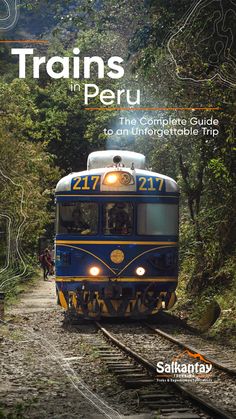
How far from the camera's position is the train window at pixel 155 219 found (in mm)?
16625

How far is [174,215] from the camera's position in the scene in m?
16.8

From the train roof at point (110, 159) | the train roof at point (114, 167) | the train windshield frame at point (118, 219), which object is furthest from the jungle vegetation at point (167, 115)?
the train windshield frame at point (118, 219)

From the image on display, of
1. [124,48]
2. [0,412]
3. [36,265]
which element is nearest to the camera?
[0,412]

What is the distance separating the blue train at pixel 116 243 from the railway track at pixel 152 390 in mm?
2943

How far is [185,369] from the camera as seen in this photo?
11.1 meters

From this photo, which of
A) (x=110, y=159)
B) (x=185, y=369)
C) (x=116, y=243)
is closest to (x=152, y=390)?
(x=185, y=369)

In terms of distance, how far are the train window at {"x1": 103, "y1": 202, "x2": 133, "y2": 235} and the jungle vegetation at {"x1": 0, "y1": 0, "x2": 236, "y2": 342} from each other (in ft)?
7.48

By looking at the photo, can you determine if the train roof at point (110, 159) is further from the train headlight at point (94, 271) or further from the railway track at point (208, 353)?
the railway track at point (208, 353)

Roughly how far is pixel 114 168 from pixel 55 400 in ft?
27.2

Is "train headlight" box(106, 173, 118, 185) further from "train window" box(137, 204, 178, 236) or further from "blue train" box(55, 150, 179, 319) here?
"train window" box(137, 204, 178, 236)

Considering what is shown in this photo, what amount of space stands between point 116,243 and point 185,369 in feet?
18.6

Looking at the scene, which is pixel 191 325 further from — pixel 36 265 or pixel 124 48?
pixel 36 265

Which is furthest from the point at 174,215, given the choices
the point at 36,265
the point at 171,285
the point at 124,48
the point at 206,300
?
the point at 36,265

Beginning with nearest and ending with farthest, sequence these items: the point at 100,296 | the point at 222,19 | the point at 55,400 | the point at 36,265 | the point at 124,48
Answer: the point at 55,400 < the point at 222,19 < the point at 100,296 < the point at 124,48 < the point at 36,265
